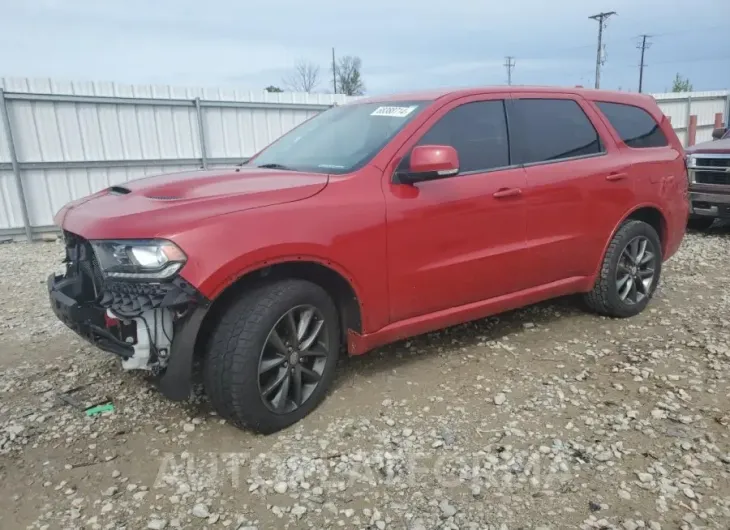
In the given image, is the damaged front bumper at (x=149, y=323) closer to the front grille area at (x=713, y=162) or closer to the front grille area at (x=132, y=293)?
the front grille area at (x=132, y=293)

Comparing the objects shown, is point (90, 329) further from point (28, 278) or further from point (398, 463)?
point (28, 278)

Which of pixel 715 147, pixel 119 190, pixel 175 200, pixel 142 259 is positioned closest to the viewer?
pixel 142 259

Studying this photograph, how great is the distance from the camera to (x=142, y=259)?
2.52m

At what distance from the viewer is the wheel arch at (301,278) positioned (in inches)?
108

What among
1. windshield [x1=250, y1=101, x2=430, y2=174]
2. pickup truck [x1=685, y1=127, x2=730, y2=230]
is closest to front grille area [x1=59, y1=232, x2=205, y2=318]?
windshield [x1=250, y1=101, x2=430, y2=174]

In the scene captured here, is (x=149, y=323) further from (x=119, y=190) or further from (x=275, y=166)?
(x=275, y=166)

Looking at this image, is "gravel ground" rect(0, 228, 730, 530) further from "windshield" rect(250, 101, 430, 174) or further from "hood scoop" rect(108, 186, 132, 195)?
"windshield" rect(250, 101, 430, 174)

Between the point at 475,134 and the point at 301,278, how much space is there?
1525 millimetres

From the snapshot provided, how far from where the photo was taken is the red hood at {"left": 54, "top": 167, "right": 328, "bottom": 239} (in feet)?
8.39

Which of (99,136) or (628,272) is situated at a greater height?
(99,136)

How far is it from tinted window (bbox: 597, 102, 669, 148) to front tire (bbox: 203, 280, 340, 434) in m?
2.83

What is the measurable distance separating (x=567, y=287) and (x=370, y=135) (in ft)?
6.28

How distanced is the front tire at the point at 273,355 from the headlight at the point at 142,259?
0.38 m

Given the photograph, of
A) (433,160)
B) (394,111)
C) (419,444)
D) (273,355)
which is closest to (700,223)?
(394,111)
